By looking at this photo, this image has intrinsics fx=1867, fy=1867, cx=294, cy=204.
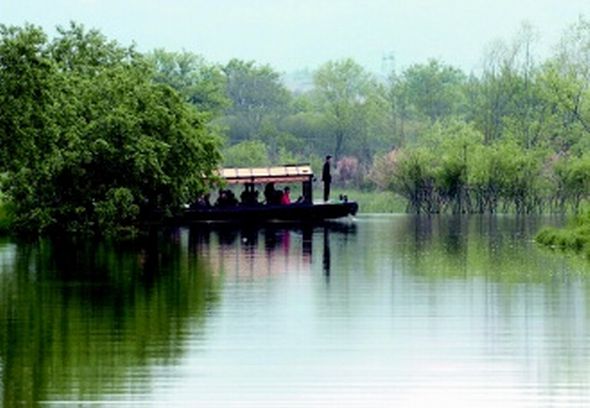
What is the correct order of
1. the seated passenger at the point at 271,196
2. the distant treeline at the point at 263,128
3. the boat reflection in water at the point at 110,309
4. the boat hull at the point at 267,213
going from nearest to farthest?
1. the boat reflection in water at the point at 110,309
2. the distant treeline at the point at 263,128
3. the boat hull at the point at 267,213
4. the seated passenger at the point at 271,196

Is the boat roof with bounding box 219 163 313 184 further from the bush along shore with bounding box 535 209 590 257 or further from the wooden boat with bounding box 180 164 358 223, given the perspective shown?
the bush along shore with bounding box 535 209 590 257

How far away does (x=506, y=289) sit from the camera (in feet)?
98.3

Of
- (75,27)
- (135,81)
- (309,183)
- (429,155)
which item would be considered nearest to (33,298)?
(135,81)

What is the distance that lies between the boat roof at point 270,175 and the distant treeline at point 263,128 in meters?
2.79

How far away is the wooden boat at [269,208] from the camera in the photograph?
6869 cm

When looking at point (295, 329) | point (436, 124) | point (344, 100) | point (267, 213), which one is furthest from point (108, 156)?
point (344, 100)

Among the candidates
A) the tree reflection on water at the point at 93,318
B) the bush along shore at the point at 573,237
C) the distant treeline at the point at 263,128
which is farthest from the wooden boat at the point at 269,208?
the tree reflection on water at the point at 93,318

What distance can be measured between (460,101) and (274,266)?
322 feet

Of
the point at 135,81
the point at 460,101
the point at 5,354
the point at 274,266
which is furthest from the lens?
the point at 460,101

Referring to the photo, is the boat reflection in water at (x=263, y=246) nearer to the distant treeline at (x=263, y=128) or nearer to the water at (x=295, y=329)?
the water at (x=295, y=329)

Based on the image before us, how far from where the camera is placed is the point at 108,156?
5534cm

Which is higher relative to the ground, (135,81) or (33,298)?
(135,81)

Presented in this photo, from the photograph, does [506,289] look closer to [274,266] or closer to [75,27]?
[274,266]

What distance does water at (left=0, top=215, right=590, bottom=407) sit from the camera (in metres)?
17.6
